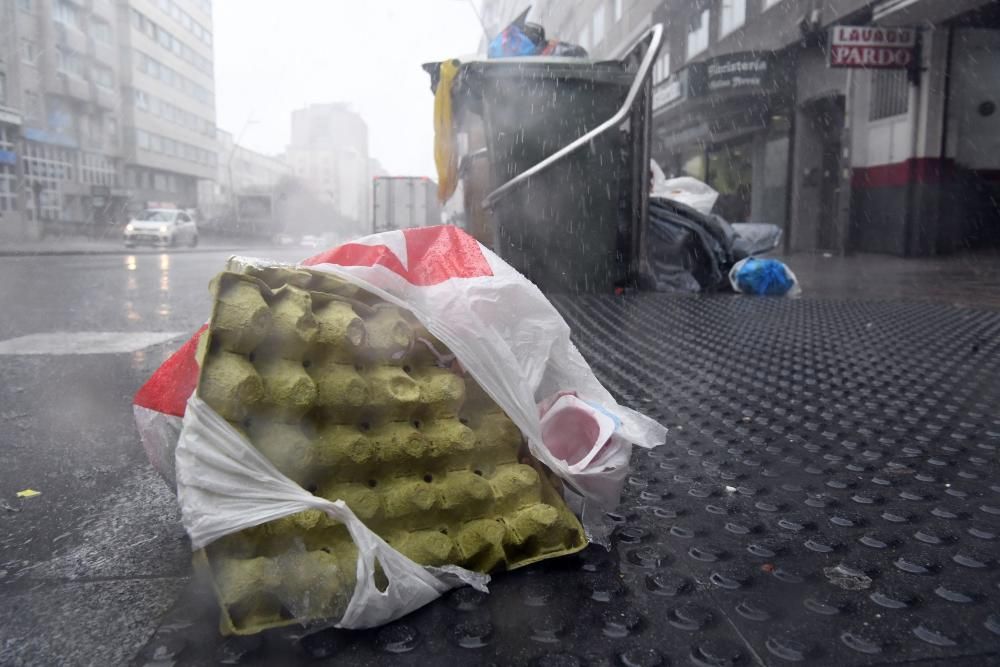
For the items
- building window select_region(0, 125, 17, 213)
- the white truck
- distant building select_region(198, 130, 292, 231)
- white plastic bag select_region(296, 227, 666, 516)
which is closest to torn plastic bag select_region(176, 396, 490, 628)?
white plastic bag select_region(296, 227, 666, 516)

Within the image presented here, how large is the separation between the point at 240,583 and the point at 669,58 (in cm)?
2386

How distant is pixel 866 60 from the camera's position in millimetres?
11523

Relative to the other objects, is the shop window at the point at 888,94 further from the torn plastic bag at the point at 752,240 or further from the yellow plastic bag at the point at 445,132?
the yellow plastic bag at the point at 445,132

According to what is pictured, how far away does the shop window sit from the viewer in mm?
12594

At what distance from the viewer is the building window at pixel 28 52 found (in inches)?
1320

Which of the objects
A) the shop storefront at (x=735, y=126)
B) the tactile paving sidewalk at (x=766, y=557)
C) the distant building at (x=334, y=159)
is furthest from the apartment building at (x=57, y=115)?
the distant building at (x=334, y=159)

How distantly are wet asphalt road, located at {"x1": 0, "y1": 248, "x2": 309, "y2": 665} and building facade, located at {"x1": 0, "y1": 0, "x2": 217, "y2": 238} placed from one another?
28903 mm

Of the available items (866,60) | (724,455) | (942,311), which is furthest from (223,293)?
(866,60)

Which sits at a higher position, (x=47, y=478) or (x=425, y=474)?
(x=425, y=474)

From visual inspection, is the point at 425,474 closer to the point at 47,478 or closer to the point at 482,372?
the point at 482,372

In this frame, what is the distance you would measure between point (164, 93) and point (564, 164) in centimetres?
5858

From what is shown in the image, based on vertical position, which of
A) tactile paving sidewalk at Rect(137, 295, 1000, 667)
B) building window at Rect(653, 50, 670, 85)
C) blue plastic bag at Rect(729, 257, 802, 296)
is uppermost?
building window at Rect(653, 50, 670, 85)

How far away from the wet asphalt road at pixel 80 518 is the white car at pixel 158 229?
79.5 ft

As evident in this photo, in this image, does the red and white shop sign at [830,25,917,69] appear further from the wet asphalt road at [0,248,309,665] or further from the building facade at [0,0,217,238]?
the building facade at [0,0,217,238]
